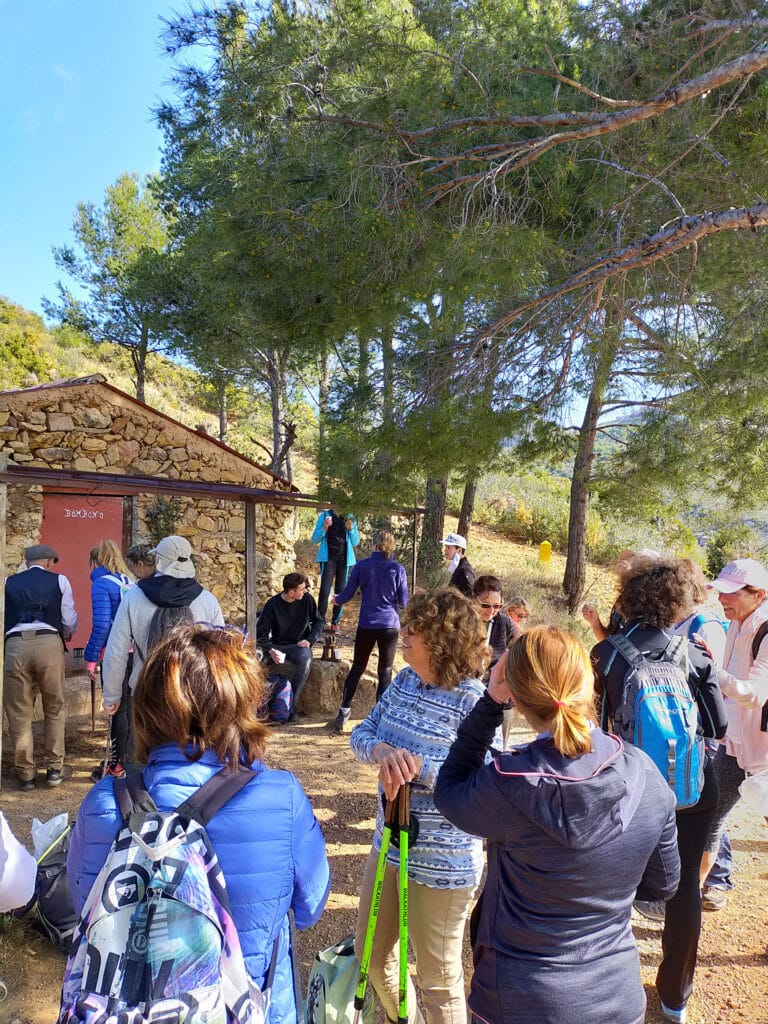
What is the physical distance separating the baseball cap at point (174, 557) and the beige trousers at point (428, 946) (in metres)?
2.11

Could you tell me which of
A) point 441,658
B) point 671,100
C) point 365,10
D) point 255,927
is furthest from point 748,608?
point 365,10

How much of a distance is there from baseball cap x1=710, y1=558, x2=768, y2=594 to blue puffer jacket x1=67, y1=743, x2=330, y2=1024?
2437 mm

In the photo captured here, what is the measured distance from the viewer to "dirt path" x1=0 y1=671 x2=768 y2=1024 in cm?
278

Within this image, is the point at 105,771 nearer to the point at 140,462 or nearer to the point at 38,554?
the point at 38,554

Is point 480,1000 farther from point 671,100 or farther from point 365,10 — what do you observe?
point 365,10

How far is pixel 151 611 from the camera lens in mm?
3775

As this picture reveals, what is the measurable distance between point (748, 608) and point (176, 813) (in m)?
2.90

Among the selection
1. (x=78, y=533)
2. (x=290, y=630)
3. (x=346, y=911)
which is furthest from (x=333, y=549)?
(x=346, y=911)

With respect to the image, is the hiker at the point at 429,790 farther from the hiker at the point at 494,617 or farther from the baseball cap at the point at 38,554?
the baseball cap at the point at 38,554

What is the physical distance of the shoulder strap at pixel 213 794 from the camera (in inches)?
53.2

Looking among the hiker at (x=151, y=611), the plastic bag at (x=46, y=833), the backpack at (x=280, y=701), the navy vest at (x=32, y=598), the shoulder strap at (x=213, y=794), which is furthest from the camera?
the backpack at (x=280, y=701)

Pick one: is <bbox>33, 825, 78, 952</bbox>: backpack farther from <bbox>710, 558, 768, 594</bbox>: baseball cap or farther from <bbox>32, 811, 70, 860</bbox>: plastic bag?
<bbox>710, 558, 768, 594</bbox>: baseball cap

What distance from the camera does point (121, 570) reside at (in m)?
4.97

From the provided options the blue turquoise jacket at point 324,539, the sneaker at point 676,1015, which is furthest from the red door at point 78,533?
the sneaker at point 676,1015
